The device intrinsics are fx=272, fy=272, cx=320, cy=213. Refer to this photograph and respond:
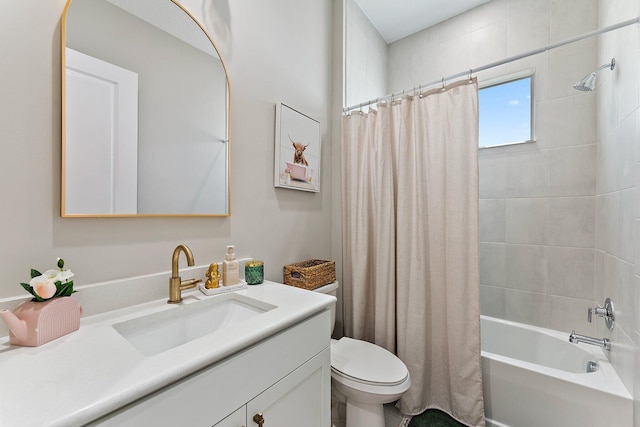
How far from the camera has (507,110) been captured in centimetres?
211

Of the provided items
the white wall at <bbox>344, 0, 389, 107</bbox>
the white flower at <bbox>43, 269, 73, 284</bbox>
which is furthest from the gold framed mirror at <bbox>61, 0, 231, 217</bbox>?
the white wall at <bbox>344, 0, 389, 107</bbox>

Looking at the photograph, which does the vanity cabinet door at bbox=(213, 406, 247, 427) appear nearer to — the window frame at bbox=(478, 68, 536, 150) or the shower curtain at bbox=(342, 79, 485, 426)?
the shower curtain at bbox=(342, 79, 485, 426)

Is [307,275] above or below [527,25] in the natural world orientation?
below

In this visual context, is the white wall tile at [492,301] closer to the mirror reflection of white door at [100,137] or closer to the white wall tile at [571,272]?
the white wall tile at [571,272]

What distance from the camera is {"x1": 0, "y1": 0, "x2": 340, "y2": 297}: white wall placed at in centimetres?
76

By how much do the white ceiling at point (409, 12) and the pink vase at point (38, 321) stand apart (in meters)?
2.60

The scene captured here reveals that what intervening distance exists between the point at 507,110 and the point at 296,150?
171cm

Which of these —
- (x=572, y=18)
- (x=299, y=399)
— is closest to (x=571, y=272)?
(x=572, y=18)

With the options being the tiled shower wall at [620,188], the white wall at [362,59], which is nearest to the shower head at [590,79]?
the tiled shower wall at [620,188]

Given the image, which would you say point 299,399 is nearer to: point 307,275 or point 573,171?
point 307,275

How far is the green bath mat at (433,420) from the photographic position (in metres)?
1.50

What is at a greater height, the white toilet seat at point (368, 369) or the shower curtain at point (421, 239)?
the shower curtain at point (421, 239)

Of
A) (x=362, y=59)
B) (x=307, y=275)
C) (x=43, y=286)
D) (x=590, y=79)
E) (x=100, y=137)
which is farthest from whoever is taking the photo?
(x=362, y=59)

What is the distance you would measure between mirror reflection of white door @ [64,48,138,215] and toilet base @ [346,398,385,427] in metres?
1.36
